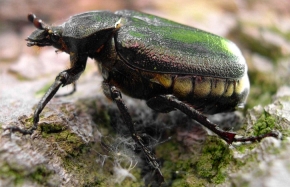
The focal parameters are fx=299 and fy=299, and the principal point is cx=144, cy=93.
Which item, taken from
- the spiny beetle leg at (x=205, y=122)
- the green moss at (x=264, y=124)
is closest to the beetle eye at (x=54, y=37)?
the spiny beetle leg at (x=205, y=122)

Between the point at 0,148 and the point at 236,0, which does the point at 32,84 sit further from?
the point at 236,0

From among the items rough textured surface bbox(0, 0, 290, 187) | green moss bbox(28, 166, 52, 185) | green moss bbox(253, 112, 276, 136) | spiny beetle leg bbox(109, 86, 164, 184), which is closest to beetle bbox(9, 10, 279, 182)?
spiny beetle leg bbox(109, 86, 164, 184)

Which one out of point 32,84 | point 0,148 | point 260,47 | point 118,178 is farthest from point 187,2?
point 0,148

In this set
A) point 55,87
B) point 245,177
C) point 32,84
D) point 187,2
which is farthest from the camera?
point 187,2

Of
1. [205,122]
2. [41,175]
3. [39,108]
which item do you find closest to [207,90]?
[205,122]

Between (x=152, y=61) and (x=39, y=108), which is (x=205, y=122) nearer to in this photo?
(x=152, y=61)

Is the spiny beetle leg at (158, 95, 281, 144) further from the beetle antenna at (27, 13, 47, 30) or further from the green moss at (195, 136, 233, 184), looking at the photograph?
the beetle antenna at (27, 13, 47, 30)
